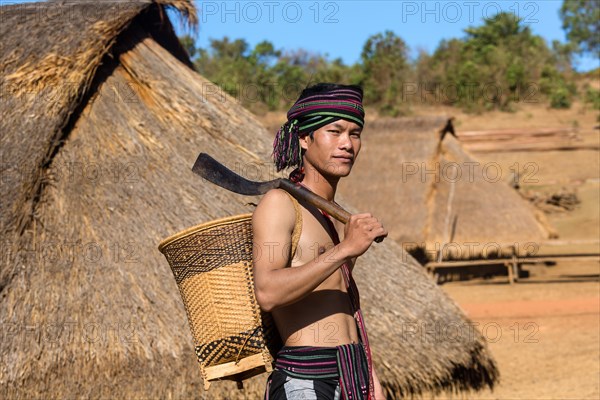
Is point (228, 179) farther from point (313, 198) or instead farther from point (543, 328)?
point (543, 328)

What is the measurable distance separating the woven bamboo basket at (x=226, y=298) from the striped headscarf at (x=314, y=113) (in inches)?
9.4

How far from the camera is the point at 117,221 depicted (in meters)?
5.75

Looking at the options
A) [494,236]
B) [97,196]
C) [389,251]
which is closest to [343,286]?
[97,196]

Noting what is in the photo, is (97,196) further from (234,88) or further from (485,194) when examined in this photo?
(234,88)

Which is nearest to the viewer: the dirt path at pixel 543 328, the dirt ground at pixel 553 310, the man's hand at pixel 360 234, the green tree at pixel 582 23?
the man's hand at pixel 360 234

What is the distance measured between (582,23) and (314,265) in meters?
40.8

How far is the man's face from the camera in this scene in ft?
8.67

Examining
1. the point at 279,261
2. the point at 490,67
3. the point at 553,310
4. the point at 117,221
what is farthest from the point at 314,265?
the point at 490,67

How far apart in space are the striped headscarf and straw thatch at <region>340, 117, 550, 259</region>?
1095 centimetres

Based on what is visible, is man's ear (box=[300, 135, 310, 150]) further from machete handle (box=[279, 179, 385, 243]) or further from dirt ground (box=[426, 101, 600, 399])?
dirt ground (box=[426, 101, 600, 399])

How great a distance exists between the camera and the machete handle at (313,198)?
249 centimetres

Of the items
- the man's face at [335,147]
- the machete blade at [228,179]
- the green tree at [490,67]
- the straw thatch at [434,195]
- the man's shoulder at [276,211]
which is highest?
the green tree at [490,67]

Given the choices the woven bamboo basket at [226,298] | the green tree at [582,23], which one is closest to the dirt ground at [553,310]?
the woven bamboo basket at [226,298]

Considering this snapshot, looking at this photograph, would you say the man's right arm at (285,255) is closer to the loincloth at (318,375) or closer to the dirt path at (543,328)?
the loincloth at (318,375)
